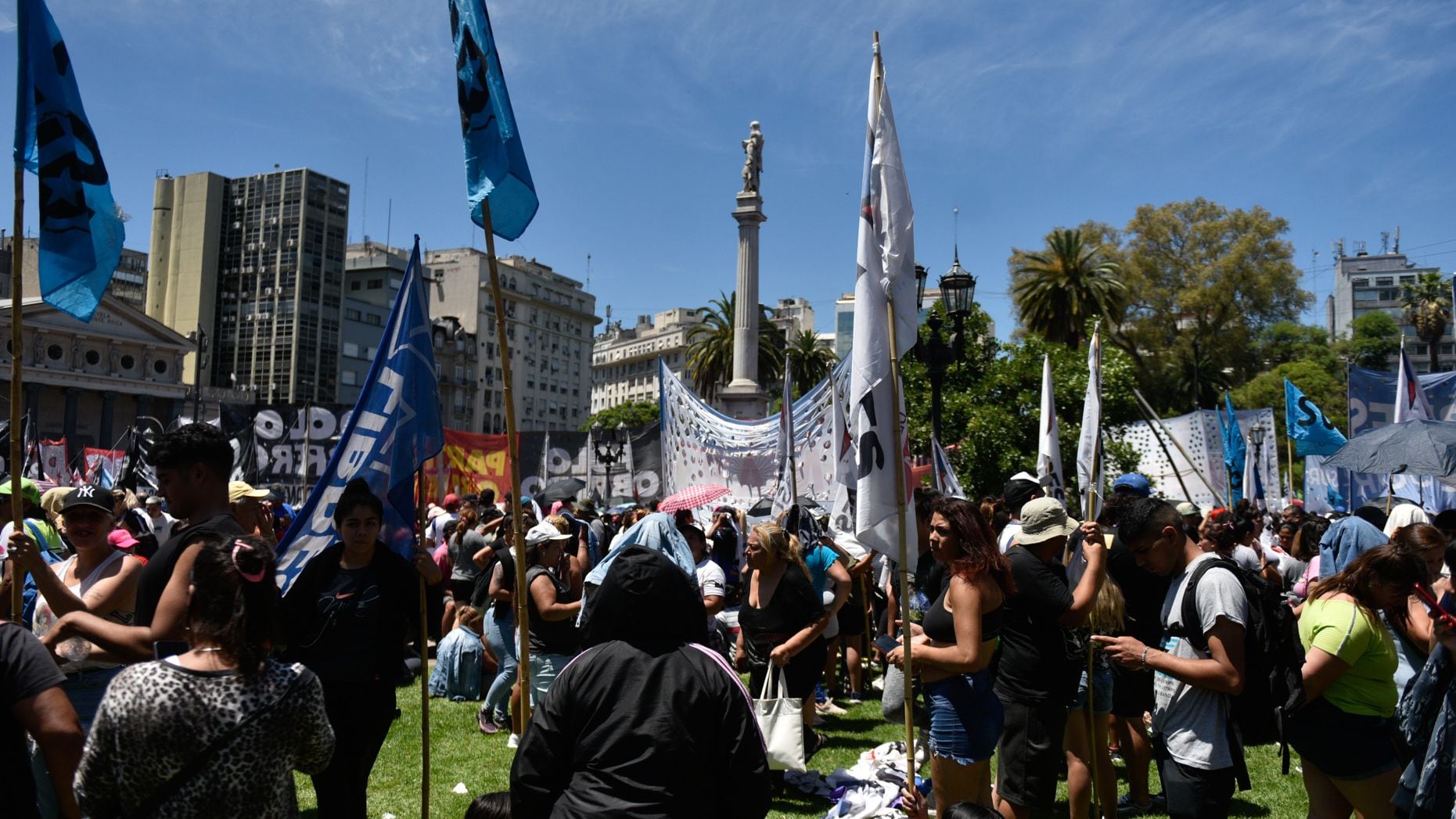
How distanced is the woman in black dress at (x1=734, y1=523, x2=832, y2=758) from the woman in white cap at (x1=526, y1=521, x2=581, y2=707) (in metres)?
1.27

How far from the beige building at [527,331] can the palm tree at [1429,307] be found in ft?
241

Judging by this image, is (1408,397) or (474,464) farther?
(474,464)

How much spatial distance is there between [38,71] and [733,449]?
1160 centimetres

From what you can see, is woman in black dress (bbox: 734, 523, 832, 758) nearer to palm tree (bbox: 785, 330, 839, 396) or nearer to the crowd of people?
the crowd of people

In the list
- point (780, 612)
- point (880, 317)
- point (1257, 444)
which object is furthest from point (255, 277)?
point (880, 317)

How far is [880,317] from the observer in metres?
5.20

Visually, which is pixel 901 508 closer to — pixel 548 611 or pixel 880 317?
pixel 880 317

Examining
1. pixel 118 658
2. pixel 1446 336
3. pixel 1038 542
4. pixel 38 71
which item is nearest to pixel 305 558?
pixel 118 658

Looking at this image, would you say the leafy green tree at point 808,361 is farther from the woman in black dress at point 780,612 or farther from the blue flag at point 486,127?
the blue flag at point 486,127

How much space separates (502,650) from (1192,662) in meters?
6.06

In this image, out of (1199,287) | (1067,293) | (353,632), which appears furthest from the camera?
(1199,287)

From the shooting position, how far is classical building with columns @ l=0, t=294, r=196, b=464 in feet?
230

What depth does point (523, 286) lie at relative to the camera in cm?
11719

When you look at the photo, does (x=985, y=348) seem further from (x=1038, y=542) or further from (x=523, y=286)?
(x=523, y=286)
